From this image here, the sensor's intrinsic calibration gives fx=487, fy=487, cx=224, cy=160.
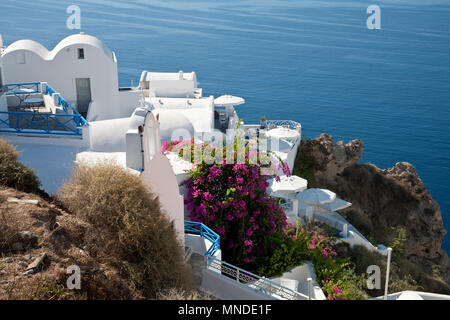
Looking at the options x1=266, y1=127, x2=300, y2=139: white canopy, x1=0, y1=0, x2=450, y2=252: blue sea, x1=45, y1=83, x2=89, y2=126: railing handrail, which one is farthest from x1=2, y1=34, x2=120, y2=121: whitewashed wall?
x1=0, y1=0, x2=450, y2=252: blue sea

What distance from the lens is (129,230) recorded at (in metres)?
9.79

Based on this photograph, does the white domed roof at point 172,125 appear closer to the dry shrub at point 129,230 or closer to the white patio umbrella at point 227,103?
the dry shrub at point 129,230

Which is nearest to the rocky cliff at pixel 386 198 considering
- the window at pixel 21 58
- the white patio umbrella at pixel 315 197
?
the white patio umbrella at pixel 315 197

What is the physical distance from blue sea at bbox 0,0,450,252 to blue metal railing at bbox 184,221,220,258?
4513 centimetres

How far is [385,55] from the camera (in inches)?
4515

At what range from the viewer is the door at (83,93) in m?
26.5

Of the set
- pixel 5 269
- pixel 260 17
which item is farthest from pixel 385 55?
pixel 5 269

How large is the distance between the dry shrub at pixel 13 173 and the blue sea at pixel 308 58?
164 feet

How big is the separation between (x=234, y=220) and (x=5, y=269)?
8270 millimetres

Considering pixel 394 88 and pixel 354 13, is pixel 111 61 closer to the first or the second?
pixel 394 88

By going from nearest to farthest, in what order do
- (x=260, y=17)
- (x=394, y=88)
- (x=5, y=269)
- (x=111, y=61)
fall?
(x=5, y=269) < (x=111, y=61) < (x=394, y=88) < (x=260, y=17)

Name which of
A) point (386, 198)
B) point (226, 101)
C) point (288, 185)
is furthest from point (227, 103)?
point (386, 198)

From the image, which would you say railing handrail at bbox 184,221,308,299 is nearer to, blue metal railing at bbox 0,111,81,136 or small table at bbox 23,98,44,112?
blue metal railing at bbox 0,111,81,136

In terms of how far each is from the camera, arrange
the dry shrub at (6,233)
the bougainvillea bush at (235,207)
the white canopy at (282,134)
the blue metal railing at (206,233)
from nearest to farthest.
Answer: the dry shrub at (6,233) → the blue metal railing at (206,233) → the bougainvillea bush at (235,207) → the white canopy at (282,134)
